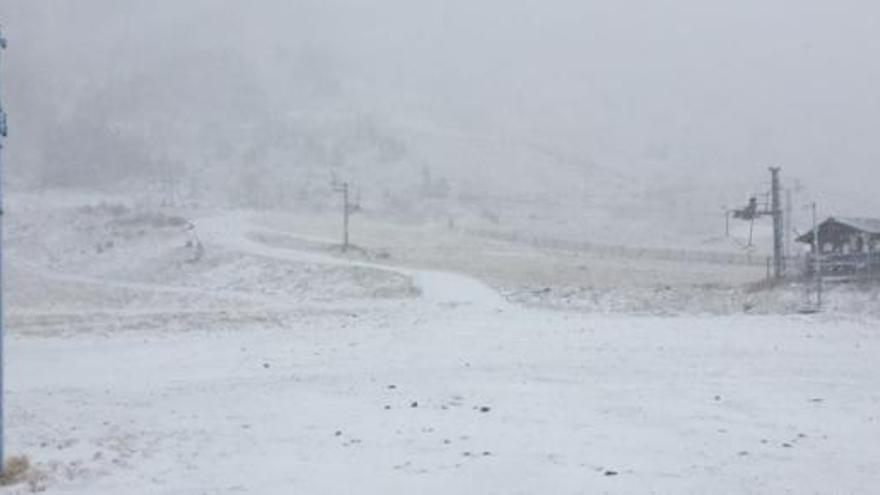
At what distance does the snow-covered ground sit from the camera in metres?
13.4

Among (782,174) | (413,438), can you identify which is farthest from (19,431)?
(782,174)

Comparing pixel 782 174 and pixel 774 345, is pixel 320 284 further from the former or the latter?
pixel 782 174

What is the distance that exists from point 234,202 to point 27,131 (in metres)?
69.1

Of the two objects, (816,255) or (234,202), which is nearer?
(816,255)

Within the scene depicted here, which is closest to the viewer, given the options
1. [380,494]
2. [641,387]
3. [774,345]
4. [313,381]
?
[380,494]

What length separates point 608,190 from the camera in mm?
150625

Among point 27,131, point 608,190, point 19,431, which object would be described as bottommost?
point 19,431

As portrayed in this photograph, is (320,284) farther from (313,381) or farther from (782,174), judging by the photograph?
(782,174)

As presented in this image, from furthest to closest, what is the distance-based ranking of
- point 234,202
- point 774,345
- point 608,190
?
point 608,190
point 234,202
point 774,345

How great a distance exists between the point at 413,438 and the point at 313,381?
21.8 ft

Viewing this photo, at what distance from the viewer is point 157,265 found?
67.7m

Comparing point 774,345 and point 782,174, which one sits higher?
point 782,174

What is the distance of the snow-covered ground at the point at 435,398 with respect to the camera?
1341 centimetres

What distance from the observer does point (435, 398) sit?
1933cm
